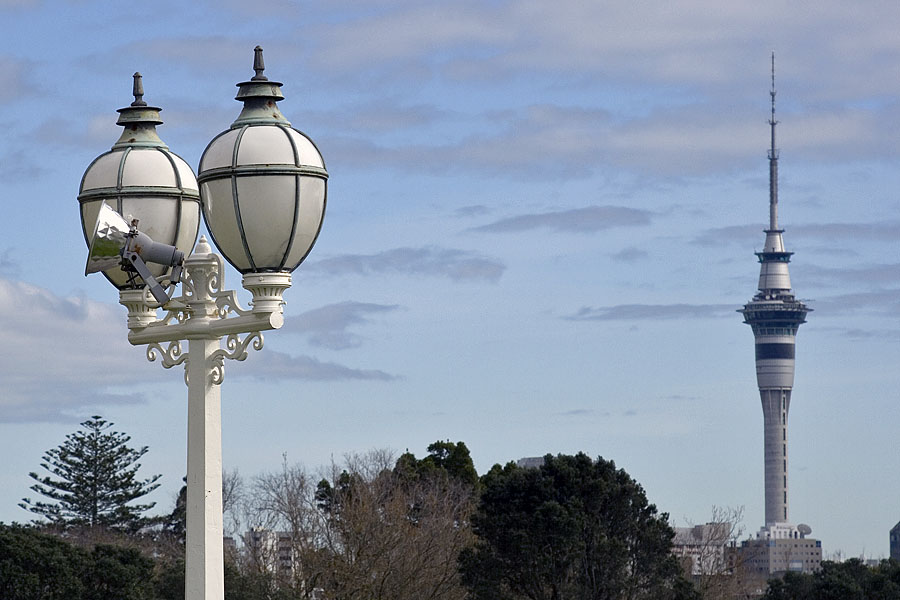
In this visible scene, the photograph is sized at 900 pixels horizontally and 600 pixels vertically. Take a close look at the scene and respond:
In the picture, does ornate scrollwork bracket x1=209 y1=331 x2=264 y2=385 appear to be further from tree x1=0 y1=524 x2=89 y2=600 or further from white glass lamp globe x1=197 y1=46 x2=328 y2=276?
tree x1=0 y1=524 x2=89 y2=600

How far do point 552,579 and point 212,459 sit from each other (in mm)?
45231

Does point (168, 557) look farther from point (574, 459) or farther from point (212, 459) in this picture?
point (212, 459)

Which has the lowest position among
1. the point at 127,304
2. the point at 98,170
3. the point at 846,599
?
the point at 846,599

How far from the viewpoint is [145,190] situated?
7.14 meters

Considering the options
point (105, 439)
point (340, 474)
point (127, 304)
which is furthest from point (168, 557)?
point (127, 304)

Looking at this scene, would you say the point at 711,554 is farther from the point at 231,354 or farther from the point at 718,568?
the point at 231,354

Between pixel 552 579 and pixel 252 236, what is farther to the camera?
pixel 552 579

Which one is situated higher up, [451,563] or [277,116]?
[277,116]

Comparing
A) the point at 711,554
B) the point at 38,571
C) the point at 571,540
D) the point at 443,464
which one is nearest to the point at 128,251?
the point at 571,540

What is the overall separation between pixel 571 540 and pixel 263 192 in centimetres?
4517

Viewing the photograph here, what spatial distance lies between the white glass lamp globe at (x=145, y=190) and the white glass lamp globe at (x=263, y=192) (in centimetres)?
70

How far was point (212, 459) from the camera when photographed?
21.6ft

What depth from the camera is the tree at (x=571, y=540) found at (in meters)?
51.0

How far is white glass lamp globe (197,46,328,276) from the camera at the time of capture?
20.9ft
